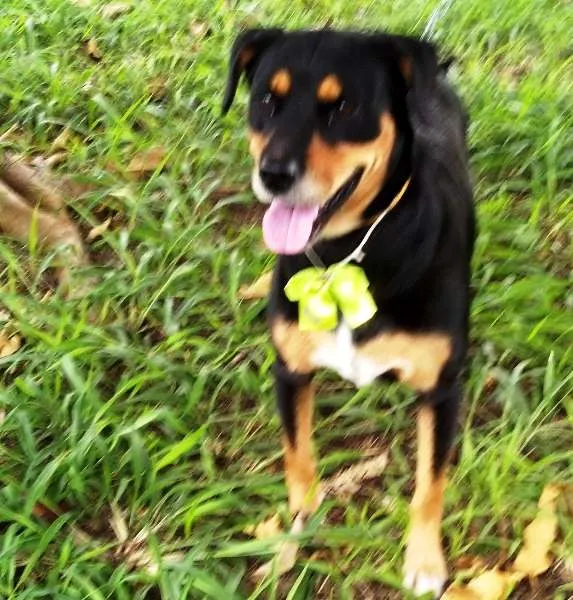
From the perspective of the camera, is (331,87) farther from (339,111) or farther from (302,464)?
(302,464)

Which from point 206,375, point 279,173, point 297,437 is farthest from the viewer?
point 206,375

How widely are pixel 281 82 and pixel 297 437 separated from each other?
929 millimetres

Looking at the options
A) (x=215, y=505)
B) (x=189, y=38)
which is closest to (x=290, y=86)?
(x=215, y=505)

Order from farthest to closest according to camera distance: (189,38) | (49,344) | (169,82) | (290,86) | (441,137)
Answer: (189,38) < (169,82) < (49,344) < (441,137) < (290,86)

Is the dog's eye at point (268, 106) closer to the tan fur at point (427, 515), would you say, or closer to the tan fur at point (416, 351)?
the tan fur at point (416, 351)

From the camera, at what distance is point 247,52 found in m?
1.99

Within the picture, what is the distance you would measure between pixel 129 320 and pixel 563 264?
5.03ft

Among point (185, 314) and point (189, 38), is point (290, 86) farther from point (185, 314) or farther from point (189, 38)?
point (189, 38)

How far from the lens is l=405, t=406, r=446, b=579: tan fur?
205cm

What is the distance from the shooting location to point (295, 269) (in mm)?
1993

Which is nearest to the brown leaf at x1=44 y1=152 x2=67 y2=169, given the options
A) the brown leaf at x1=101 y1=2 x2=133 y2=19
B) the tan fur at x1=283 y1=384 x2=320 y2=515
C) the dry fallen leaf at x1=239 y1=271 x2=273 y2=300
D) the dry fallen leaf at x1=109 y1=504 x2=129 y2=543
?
the dry fallen leaf at x1=239 y1=271 x2=273 y2=300

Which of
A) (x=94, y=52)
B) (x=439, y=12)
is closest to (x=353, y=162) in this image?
(x=439, y=12)

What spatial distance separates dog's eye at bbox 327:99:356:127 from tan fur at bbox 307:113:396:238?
2.3 inches

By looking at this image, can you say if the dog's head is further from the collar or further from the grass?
the grass
